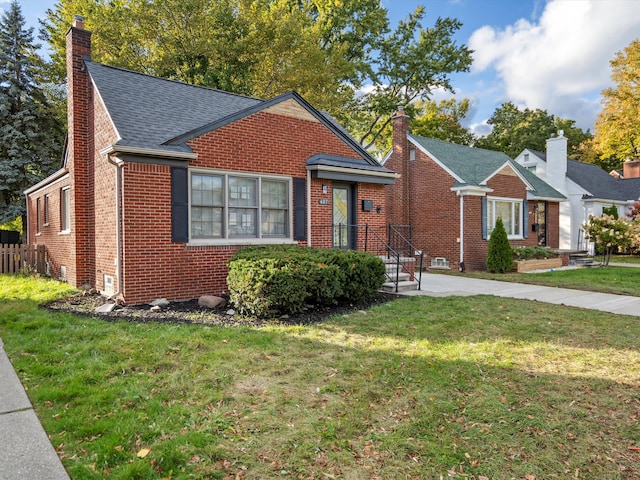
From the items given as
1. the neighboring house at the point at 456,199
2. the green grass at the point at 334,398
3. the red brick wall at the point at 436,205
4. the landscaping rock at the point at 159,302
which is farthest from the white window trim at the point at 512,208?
the landscaping rock at the point at 159,302

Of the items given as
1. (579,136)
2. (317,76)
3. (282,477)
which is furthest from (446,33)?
(282,477)

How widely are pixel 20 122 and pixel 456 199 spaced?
20.5 meters

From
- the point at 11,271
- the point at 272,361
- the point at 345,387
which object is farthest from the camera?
the point at 11,271

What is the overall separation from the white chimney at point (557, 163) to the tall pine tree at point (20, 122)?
25328 mm

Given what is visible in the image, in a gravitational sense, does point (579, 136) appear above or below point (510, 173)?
above

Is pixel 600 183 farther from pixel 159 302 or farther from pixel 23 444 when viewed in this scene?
pixel 23 444

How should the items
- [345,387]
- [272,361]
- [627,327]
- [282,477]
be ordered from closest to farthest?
1. [282,477]
2. [345,387]
3. [272,361]
4. [627,327]

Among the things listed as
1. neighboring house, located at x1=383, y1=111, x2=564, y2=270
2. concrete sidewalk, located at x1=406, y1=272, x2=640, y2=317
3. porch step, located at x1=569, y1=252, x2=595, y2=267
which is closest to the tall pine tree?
neighboring house, located at x1=383, y1=111, x2=564, y2=270

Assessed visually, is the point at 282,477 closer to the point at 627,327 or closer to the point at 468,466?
the point at 468,466

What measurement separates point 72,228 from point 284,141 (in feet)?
17.2

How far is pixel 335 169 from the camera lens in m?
9.84

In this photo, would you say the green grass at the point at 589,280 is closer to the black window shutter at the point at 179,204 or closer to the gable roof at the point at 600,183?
the gable roof at the point at 600,183

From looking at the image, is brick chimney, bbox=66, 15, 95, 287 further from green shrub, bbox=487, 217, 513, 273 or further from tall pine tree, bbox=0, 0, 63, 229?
tall pine tree, bbox=0, 0, 63, 229

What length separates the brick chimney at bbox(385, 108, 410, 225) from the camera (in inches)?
669
